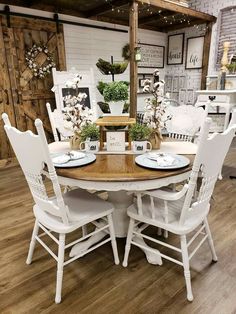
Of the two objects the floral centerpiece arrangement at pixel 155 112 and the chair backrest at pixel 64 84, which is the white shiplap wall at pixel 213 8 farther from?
the floral centerpiece arrangement at pixel 155 112

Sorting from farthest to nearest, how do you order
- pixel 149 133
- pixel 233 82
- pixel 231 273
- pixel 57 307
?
pixel 233 82, pixel 149 133, pixel 231 273, pixel 57 307

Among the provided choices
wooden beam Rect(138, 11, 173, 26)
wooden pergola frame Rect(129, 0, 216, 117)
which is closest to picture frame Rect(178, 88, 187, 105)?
wooden pergola frame Rect(129, 0, 216, 117)

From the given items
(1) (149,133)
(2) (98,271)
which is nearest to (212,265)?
(2) (98,271)

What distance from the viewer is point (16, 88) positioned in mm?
4078

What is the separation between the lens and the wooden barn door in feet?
12.8

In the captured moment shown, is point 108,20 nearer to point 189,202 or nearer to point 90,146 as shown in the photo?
point 90,146

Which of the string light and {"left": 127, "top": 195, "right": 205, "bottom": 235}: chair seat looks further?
the string light

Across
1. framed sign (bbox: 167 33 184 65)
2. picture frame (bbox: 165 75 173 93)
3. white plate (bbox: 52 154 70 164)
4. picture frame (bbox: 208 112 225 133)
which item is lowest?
picture frame (bbox: 208 112 225 133)

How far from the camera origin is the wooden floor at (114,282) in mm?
1542

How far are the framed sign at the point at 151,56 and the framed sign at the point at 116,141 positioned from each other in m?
4.22

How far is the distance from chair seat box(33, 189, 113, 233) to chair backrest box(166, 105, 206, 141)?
1.27m

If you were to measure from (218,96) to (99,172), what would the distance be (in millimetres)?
3212

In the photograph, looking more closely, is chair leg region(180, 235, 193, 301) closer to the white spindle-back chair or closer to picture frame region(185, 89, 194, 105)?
the white spindle-back chair

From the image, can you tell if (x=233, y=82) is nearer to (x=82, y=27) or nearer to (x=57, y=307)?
(x=82, y=27)
